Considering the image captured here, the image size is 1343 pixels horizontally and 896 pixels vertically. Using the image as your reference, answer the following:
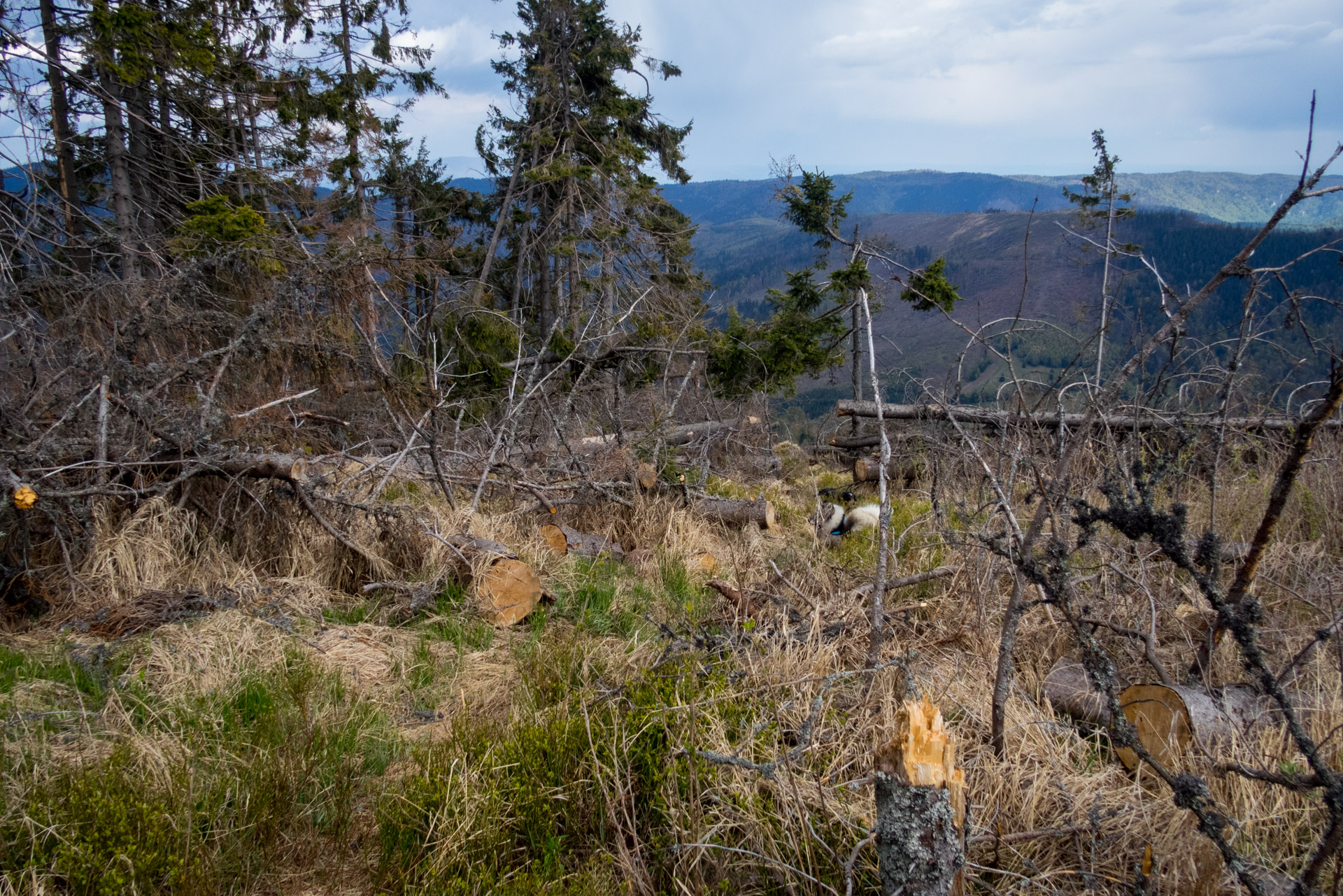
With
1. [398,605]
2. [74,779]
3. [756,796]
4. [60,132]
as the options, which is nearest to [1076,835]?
[756,796]

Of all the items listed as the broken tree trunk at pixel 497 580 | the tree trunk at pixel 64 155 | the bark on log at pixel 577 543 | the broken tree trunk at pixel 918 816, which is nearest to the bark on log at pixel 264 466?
the broken tree trunk at pixel 497 580

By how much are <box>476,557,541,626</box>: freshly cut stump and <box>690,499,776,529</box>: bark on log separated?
250cm

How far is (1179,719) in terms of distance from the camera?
254cm

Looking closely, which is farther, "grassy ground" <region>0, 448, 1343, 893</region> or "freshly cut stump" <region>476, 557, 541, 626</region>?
"freshly cut stump" <region>476, 557, 541, 626</region>

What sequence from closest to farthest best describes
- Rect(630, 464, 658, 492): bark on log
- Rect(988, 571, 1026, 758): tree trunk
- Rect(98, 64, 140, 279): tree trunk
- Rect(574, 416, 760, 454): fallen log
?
Rect(988, 571, 1026, 758): tree trunk → Rect(630, 464, 658, 492): bark on log → Rect(574, 416, 760, 454): fallen log → Rect(98, 64, 140, 279): tree trunk

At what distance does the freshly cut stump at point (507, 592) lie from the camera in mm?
4348

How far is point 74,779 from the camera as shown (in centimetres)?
224

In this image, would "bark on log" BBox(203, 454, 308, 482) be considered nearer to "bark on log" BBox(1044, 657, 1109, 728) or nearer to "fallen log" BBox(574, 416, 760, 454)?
"fallen log" BBox(574, 416, 760, 454)

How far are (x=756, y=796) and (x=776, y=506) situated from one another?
205 inches

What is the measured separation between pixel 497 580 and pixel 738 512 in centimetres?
289

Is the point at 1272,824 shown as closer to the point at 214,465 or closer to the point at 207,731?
the point at 207,731

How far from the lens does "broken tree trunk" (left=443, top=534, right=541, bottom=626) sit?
14.3 feet

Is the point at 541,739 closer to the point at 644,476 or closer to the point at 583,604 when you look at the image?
the point at 583,604

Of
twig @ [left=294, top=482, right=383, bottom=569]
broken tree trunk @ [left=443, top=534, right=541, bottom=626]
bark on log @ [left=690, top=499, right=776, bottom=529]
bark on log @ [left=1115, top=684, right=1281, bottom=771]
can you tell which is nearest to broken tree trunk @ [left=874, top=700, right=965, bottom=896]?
bark on log @ [left=1115, top=684, right=1281, bottom=771]
